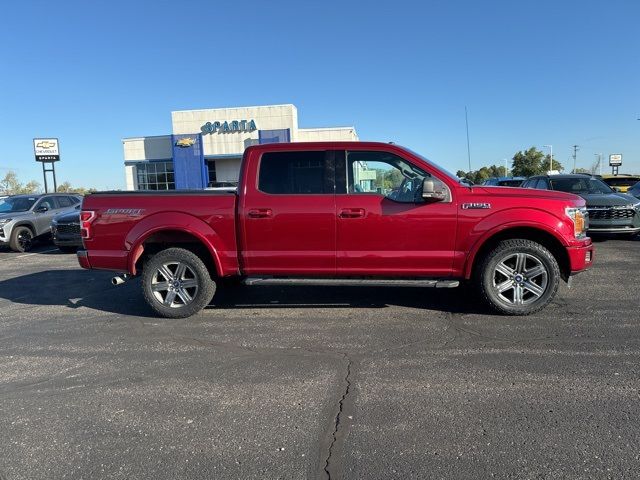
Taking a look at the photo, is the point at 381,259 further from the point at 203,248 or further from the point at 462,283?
the point at 203,248

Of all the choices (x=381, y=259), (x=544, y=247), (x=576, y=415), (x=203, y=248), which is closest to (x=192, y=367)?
(x=203, y=248)

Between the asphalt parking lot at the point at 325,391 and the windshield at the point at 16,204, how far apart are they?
9.33m

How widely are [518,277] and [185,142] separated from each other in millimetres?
39408

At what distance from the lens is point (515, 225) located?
5301 millimetres

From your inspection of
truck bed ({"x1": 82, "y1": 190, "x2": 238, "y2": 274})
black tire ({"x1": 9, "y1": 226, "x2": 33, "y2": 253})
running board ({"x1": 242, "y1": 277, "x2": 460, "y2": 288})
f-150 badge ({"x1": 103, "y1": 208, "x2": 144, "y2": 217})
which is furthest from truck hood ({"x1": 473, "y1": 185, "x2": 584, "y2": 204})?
black tire ({"x1": 9, "y1": 226, "x2": 33, "y2": 253})

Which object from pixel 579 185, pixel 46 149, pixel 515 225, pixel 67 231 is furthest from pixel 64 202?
pixel 46 149

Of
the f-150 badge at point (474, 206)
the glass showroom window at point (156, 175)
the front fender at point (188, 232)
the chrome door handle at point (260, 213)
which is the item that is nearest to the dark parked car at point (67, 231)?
the front fender at point (188, 232)

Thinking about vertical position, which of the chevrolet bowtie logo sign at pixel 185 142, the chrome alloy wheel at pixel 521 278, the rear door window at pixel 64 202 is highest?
the chevrolet bowtie logo sign at pixel 185 142

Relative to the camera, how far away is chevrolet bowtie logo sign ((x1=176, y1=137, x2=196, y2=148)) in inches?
1615

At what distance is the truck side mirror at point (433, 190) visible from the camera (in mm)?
5188

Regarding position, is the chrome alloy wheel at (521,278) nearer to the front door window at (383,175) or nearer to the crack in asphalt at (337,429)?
the front door window at (383,175)

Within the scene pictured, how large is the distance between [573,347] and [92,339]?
5069mm

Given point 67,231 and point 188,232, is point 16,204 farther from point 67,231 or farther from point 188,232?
point 188,232

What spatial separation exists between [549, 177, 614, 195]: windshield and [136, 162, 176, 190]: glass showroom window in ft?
120
